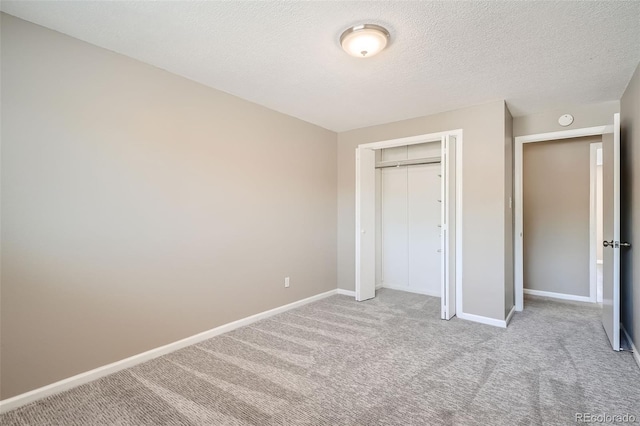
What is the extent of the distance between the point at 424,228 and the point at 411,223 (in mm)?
223

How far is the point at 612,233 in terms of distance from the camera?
2895mm

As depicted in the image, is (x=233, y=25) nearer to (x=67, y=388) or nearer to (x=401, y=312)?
(x=67, y=388)

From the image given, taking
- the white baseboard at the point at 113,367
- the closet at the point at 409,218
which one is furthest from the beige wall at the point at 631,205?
the white baseboard at the point at 113,367

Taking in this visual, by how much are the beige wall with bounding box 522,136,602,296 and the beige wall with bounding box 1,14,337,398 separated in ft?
12.9

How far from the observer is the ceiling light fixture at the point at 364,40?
6.91ft

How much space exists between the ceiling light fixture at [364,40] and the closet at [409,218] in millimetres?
2719

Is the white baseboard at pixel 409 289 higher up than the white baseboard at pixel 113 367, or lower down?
lower down

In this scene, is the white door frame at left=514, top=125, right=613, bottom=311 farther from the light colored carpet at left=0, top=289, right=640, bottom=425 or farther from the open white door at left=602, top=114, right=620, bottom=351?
the open white door at left=602, top=114, right=620, bottom=351

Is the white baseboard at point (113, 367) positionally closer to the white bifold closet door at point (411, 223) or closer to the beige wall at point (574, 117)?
the white bifold closet door at point (411, 223)

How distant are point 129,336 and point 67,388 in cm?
47

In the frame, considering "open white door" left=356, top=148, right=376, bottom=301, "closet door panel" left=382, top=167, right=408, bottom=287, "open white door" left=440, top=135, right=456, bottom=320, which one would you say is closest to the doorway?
"open white door" left=440, top=135, right=456, bottom=320

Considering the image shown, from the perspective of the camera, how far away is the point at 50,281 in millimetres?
2154

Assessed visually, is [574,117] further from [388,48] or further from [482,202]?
[388,48]

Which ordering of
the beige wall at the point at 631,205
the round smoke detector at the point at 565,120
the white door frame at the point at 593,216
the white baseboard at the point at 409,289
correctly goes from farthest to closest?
1. the white baseboard at the point at 409,289
2. the white door frame at the point at 593,216
3. the round smoke detector at the point at 565,120
4. the beige wall at the point at 631,205
